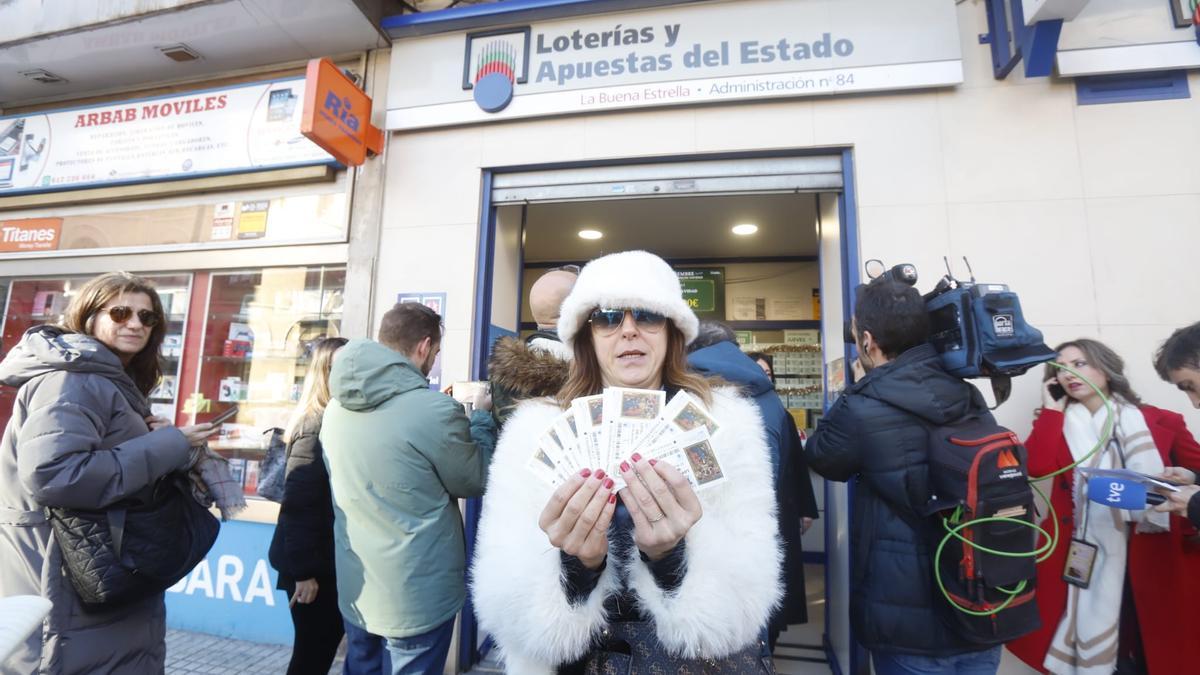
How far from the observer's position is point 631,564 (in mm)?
1242

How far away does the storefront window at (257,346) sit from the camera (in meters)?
4.30

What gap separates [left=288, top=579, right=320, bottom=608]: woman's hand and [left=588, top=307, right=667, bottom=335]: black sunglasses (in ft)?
6.80

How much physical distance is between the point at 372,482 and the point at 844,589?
9.86ft

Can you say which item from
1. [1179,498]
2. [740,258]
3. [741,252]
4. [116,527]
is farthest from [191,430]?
[740,258]

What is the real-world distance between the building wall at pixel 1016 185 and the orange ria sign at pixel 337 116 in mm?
1257

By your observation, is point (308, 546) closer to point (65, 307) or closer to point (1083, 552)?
point (1083, 552)

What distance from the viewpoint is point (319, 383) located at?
8.57 ft

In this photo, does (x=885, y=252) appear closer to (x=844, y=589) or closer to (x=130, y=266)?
(x=844, y=589)

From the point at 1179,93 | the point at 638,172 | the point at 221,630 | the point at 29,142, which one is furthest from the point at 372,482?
the point at 29,142

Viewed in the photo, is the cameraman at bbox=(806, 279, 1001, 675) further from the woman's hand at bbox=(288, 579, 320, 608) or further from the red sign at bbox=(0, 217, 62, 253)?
the red sign at bbox=(0, 217, 62, 253)

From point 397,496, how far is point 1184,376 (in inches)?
137

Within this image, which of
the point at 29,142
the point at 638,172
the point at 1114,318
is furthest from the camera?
the point at 29,142

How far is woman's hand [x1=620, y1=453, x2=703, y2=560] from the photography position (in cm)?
109

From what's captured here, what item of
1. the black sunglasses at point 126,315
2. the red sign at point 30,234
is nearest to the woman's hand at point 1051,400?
the black sunglasses at point 126,315
